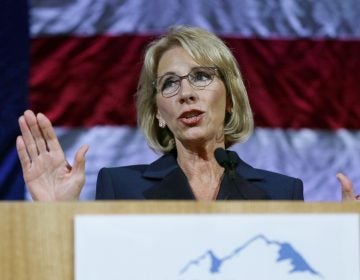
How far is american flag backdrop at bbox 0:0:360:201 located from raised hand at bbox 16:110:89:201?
97 cm

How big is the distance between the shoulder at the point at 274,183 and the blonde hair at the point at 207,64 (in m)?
0.14

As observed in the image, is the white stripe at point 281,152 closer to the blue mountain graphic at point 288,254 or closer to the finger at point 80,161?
the finger at point 80,161

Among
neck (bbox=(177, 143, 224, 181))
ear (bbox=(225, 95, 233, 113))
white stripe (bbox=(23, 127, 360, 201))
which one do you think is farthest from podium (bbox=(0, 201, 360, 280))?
white stripe (bbox=(23, 127, 360, 201))

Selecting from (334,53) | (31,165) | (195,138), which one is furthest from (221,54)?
(334,53)

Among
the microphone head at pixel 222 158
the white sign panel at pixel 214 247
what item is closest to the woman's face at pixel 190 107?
the microphone head at pixel 222 158

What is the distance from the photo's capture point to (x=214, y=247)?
1106 millimetres

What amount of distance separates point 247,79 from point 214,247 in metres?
1.44

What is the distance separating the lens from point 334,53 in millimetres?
2549

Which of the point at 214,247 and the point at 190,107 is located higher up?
the point at 214,247

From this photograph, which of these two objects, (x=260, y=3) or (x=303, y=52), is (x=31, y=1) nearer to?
(x=260, y=3)

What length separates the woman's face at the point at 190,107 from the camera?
1775 millimetres

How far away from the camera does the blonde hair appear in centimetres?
185

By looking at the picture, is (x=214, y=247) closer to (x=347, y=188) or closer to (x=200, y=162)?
(x=347, y=188)

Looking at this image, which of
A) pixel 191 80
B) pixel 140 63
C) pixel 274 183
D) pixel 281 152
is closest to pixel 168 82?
pixel 191 80
